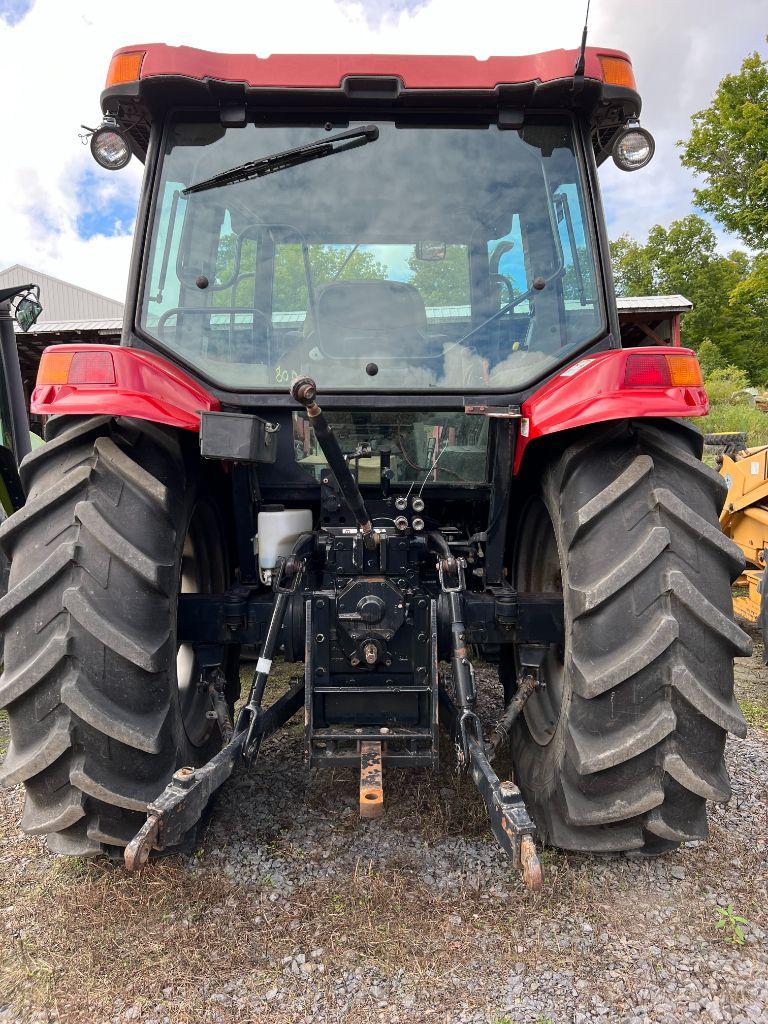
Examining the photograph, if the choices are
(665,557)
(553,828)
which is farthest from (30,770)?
(665,557)

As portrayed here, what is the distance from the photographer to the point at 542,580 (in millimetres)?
3000

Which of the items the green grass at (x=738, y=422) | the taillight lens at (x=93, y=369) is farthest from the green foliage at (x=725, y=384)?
the taillight lens at (x=93, y=369)

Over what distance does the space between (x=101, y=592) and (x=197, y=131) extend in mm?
1776

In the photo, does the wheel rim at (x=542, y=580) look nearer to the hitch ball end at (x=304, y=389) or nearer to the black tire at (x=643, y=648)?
the black tire at (x=643, y=648)

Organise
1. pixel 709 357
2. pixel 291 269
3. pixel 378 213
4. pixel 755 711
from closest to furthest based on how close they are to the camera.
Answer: pixel 378 213 < pixel 291 269 < pixel 755 711 < pixel 709 357

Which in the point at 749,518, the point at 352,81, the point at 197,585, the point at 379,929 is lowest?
the point at 379,929

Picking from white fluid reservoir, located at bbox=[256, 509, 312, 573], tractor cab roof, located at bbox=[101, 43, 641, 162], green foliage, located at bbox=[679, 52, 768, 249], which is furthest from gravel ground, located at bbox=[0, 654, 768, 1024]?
green foliage, located at bbox=[679, 52, 768, 249]

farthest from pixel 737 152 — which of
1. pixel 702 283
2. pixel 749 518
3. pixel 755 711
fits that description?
pixel 755 711

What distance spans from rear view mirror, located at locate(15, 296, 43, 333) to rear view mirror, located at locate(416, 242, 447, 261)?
99.3 inches

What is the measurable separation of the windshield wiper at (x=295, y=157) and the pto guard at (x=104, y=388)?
83cm

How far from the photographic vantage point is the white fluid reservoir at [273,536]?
255 cm

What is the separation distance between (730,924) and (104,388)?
247cm

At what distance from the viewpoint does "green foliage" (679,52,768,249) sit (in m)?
18.6

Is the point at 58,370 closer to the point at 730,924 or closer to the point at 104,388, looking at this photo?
the point at 104,388
